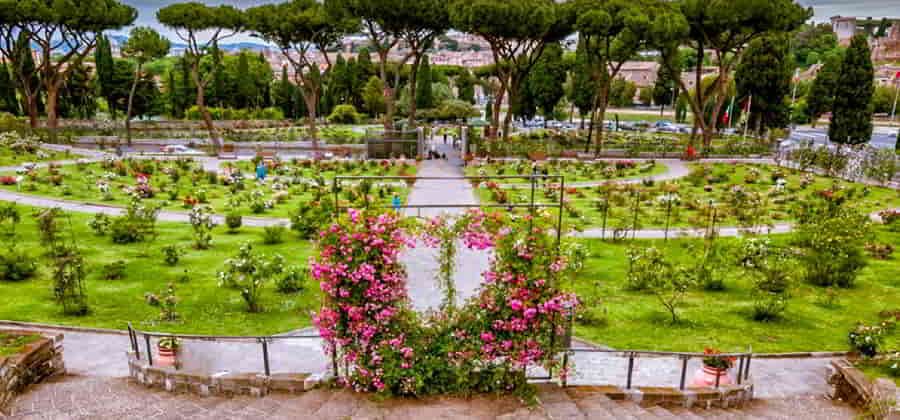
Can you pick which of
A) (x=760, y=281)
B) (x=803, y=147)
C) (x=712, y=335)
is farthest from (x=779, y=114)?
(x=712, y=335)

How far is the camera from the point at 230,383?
24.2ft

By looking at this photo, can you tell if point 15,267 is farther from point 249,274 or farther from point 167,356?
point 167,356

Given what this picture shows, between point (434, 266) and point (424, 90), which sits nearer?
point (434, 266)

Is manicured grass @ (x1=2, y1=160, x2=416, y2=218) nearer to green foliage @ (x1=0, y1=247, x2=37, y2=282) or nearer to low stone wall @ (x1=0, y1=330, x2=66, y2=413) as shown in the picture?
green foliage @ (x1=0, y1=247, x2=37, y2=282)

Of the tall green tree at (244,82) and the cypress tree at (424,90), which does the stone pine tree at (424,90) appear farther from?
the tall green tree at (244,82)

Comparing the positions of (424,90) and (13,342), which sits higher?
(424,90)

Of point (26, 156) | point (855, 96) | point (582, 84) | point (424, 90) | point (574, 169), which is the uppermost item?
point (582, 84)

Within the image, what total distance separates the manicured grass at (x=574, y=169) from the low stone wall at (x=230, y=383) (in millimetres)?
19230

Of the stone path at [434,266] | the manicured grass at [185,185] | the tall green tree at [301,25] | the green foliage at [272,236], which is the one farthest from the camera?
the tall green tree at [301,25]

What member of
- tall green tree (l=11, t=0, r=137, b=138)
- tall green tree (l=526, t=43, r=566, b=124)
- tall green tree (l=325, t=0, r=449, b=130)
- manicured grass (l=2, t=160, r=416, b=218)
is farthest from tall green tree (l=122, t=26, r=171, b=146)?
tall green tree (l=526, t=43, r=566, b=124)

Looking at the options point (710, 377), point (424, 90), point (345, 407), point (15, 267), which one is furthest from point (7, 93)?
point (710, 377)

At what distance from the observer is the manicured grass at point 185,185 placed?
792 inches

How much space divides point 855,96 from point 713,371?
109 ft

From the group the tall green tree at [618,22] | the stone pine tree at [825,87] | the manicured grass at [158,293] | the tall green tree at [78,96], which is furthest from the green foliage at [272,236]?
the stone pine tree at [825,87]
